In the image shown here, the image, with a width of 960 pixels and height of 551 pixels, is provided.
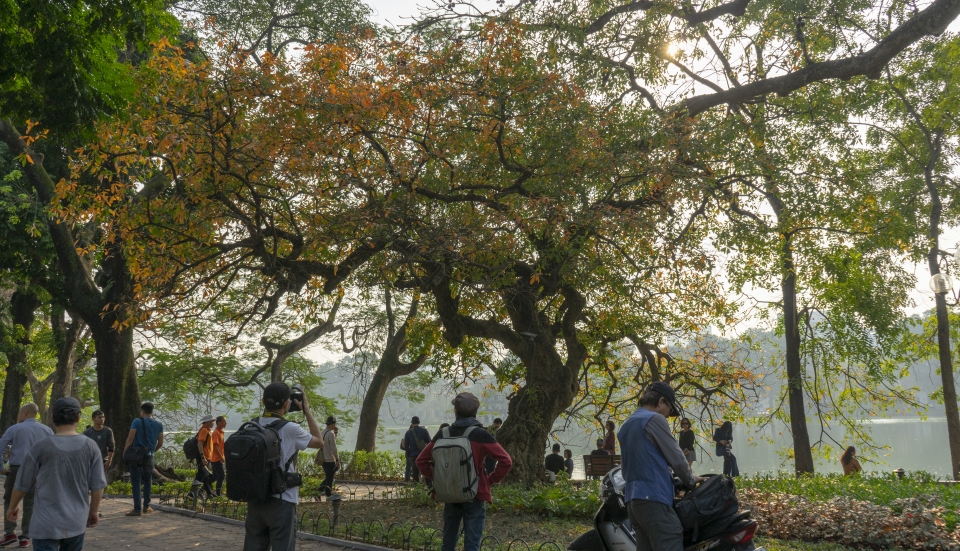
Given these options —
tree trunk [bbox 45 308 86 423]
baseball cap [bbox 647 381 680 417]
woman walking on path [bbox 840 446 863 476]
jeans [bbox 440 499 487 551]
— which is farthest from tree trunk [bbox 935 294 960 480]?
tree trunk [bbox 45 308 86 423]

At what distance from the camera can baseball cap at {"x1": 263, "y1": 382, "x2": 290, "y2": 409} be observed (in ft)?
16.4

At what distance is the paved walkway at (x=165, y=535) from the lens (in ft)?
27.2

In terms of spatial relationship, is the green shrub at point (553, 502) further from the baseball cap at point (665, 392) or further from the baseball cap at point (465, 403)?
the baseball cap at point (665, 392)

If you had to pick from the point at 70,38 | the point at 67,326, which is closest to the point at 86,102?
the point at 70,38

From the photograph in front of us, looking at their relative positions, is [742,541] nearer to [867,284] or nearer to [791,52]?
[791,52]

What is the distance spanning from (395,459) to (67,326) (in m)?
11.6

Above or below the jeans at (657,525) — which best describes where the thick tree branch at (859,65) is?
above

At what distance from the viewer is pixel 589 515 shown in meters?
10.0

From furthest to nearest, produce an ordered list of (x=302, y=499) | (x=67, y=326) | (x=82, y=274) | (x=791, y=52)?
(x=67, y=326) → (x=82, y=274) → (x=302, y=499) → (x=791, y=52)

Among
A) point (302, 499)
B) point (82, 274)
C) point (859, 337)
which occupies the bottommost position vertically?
point (302, 499)

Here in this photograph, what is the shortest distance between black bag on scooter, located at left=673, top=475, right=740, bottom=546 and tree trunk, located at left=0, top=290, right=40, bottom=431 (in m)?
21.2

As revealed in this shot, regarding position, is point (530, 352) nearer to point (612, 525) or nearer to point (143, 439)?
point (143, 439)

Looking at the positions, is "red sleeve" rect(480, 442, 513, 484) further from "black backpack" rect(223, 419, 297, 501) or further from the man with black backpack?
the man with black backpack

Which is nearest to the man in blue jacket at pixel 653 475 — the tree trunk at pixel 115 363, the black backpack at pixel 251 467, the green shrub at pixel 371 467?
the black backpack at pixel 251 467
